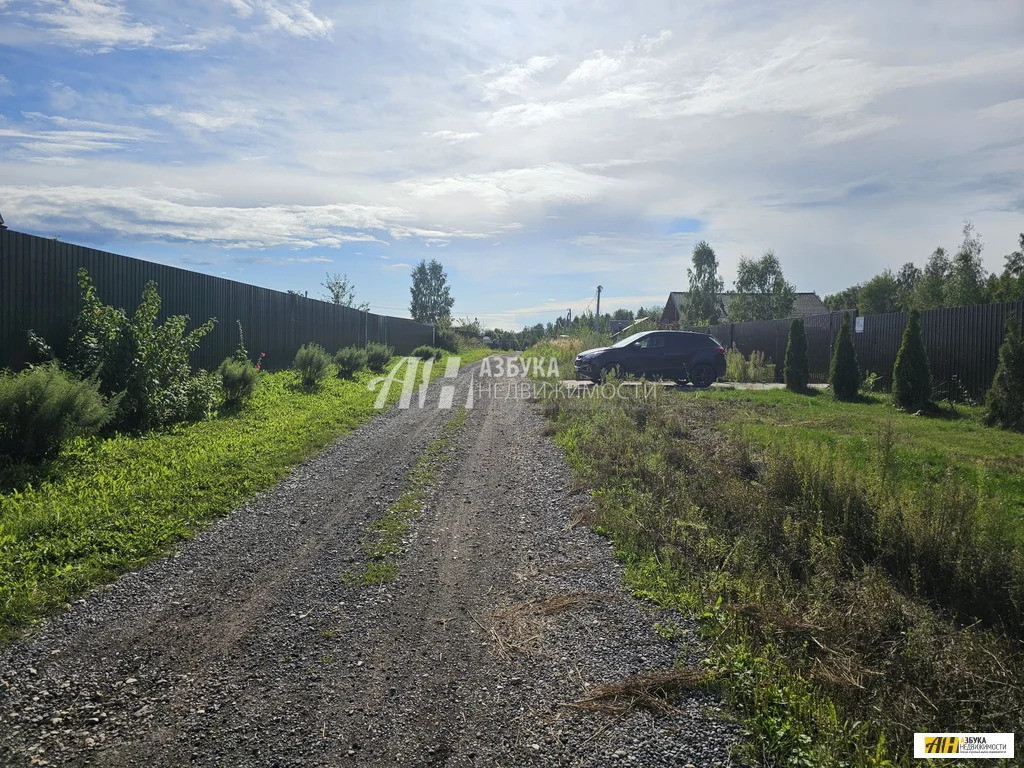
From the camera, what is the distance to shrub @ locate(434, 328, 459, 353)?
4222cm

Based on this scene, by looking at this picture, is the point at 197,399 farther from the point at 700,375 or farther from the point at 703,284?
the point at 703,284

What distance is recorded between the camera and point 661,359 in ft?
59.1

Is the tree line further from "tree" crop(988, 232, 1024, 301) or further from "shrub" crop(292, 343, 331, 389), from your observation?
"shrub" crop(292, 343, 331, 389)

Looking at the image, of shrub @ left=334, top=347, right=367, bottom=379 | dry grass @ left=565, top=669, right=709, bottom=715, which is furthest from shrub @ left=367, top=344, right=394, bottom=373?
dry grass @ left=565, top=669, right=709, bottom=715

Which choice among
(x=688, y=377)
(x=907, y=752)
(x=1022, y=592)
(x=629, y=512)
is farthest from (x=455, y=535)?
(x=688, y=377)

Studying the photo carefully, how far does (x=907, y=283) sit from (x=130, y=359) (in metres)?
61.8

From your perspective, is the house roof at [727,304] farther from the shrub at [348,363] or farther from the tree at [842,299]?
the shrub at [348,363]

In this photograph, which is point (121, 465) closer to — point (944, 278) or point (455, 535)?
point (455, 535)

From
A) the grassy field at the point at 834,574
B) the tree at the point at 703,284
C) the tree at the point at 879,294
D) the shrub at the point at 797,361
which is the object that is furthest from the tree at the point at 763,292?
the grassy field at the point at 834,574

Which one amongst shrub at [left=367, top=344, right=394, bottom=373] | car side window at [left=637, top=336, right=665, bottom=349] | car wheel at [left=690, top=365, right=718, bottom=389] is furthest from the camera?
shrub at [left=367, top=344, right=394, bottom=373]

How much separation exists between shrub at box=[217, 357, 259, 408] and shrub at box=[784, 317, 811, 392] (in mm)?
13396

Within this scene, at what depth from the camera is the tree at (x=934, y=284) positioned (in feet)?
119

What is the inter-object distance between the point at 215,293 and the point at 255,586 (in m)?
12.2

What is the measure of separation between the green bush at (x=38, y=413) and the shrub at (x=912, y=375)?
14.2 m
